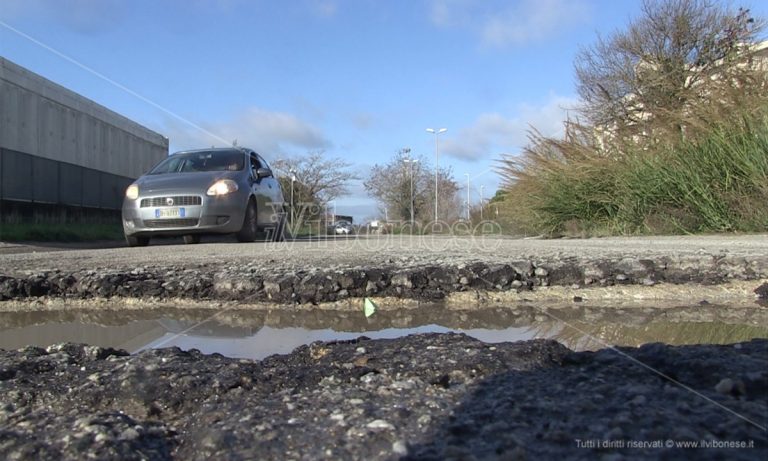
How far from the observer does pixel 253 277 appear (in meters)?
2.86

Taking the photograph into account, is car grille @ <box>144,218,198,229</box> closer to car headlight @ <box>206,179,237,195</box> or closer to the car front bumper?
the car front bumper

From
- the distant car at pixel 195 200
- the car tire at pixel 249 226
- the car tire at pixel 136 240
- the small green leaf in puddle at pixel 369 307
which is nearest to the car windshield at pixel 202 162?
the distant car at pixel 195 200

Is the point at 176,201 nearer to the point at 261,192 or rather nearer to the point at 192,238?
the point at 192,238

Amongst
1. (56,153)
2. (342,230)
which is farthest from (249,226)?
(342,230)

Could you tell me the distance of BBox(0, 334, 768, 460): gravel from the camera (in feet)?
3.17

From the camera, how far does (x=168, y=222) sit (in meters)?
6.20

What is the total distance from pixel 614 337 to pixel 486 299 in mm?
787

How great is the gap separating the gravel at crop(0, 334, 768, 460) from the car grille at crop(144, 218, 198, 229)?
4825 millimetres

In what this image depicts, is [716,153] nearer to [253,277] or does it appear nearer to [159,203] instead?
[253,277]

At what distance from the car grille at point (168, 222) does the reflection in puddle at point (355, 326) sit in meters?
3.66

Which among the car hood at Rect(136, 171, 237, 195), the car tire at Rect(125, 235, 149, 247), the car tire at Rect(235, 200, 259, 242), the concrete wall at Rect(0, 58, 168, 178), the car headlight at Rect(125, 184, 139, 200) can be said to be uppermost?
the concrete wall at Rect(0, 58, 168, 178)

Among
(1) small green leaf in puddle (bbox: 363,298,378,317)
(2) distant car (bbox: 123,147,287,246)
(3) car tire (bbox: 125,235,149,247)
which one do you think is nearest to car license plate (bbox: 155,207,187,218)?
(2) distant car (bbox: 123,147,287,246)

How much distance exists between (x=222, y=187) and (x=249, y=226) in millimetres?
747

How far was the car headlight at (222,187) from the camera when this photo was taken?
6293 millimetres
